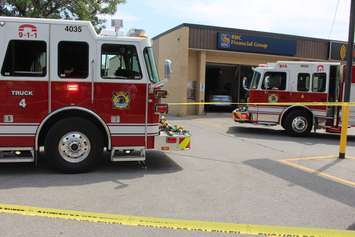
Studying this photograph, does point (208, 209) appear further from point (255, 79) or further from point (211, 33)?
point (211, 33)

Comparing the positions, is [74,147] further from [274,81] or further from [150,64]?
[274,81]

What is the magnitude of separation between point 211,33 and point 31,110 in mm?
18511

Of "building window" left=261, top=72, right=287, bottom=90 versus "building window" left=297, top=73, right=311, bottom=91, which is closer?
"building window" left=297, top=73, right=311, bottom=91

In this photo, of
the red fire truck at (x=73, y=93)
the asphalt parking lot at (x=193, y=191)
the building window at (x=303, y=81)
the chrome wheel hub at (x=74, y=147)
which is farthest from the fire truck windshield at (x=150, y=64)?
the building window at (x=303, y=81)

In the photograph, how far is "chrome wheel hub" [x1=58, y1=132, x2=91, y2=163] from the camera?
24.8ft

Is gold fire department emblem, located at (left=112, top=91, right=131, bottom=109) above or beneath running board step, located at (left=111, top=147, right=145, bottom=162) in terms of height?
above

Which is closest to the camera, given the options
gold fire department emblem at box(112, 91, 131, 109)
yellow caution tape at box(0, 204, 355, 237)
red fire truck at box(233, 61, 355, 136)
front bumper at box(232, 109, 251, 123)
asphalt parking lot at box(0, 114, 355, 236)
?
yellow caution tape at box(0, 204, 355, 237)

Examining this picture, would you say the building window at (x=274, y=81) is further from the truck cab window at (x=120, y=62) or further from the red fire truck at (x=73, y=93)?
the truck cab window at (x=120, y=62)

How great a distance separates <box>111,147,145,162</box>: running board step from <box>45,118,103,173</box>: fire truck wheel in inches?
11.8

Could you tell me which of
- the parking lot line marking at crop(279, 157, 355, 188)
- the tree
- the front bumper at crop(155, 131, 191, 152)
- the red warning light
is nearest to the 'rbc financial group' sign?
the tree

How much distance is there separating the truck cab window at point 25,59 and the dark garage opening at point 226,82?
1985cm

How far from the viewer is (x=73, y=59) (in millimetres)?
7477

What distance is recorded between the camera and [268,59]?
89.5 feet

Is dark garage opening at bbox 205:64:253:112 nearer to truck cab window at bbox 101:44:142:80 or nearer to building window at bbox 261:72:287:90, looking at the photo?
building window at bbox 261:72:287:90
